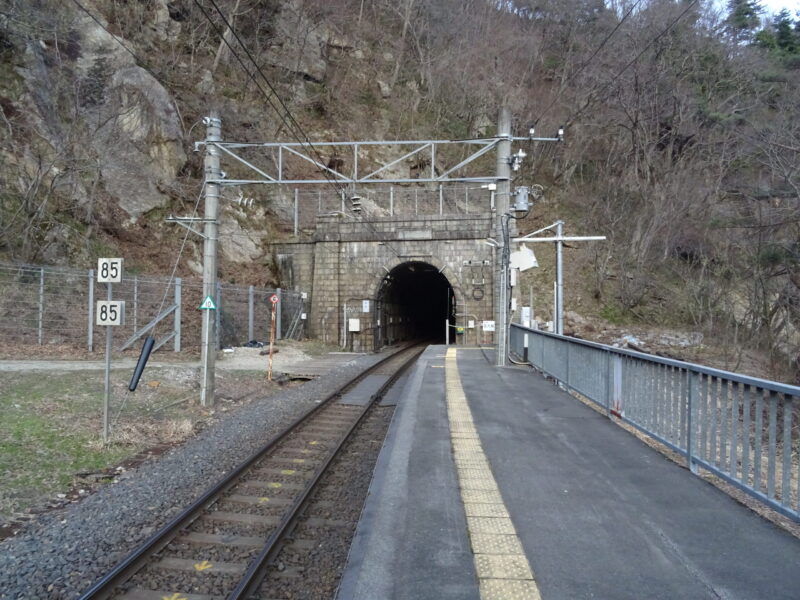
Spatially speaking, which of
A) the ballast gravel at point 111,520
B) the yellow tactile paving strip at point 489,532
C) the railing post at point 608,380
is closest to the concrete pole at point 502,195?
the railing post at point 608,380

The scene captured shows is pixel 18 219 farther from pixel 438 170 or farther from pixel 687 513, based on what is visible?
pixel 438 170

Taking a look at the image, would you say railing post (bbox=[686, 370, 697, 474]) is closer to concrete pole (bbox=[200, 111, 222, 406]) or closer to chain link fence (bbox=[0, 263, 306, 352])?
concrete pole (bbox=[200, 111, 222, 406])

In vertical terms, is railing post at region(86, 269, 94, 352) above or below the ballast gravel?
above

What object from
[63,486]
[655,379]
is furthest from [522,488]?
[63,486]

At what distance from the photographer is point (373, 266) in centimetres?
2669

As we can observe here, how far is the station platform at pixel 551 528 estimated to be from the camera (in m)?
3.01

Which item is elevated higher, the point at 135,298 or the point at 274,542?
the point at 135,298

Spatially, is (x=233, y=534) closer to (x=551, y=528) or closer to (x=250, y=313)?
(x=551, y=528)

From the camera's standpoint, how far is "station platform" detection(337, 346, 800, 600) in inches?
119

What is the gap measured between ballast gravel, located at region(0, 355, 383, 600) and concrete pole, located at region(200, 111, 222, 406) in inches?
87.4

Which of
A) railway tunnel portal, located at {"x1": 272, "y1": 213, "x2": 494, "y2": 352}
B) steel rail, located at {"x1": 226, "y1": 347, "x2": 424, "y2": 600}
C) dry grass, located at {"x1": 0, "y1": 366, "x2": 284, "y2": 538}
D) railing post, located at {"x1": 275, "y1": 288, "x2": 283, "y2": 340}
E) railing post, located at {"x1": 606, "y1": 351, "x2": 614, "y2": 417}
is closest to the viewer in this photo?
steel rail, located at {"x1": 226, "y1": 347, "x2": 424, "y2": 600}

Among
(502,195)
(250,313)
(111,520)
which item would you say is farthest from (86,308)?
(111,520)

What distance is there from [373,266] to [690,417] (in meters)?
22.1

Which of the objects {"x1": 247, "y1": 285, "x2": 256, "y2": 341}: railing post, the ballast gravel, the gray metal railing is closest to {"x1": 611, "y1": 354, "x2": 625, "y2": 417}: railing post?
the gray metal railing
